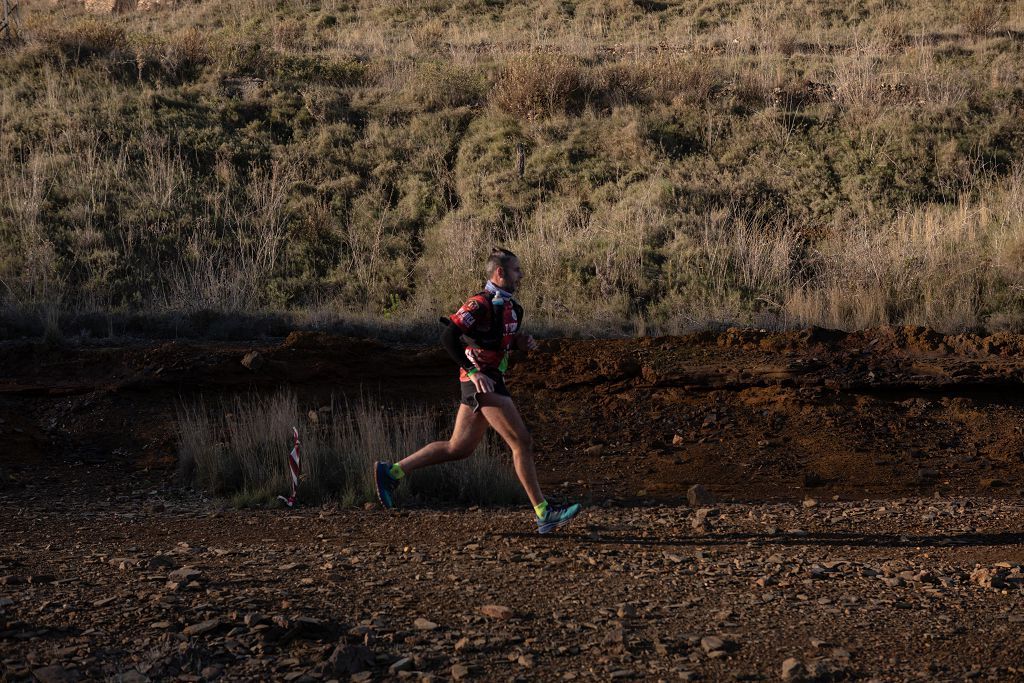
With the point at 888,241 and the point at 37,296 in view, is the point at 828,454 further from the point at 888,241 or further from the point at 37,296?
the point at 37,296

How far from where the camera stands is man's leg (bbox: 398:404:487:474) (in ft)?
20.7

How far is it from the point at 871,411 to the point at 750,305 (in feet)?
11.4

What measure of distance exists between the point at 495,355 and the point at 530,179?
1160cm

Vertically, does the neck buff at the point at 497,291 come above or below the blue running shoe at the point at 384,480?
above

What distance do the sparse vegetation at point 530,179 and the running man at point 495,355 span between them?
5.55m

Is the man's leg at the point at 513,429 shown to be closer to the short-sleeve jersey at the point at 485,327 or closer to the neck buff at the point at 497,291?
the short-sleeve jersey at the point at 485,327

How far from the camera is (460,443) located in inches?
249

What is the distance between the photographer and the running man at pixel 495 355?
5.96 meters

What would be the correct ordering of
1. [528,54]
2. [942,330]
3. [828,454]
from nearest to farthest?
1. [828,454]
2. [942,330]
3. [528,54]

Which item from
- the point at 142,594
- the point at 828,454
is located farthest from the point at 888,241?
the point at 142,594

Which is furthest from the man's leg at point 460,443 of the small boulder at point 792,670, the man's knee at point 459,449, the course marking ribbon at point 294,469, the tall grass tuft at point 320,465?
the small boulder at point 792,670

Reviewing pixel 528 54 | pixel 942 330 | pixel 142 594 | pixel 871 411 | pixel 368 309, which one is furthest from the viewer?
pixel 528 54

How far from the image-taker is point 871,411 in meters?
9.73

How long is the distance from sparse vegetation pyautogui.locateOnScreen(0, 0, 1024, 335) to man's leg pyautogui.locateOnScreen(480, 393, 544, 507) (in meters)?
5.55
